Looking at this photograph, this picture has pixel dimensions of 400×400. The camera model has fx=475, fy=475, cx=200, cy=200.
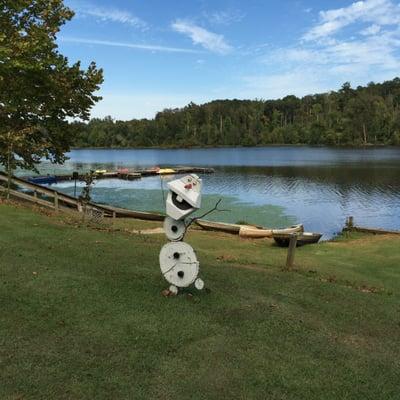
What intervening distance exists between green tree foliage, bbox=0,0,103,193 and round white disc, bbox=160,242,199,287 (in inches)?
679

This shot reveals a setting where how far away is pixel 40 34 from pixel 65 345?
941 inches

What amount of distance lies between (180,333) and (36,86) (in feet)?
84.0

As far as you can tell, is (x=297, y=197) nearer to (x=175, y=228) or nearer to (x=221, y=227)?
(x=221, y=227)

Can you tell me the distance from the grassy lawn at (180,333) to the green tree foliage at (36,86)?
48.9ft

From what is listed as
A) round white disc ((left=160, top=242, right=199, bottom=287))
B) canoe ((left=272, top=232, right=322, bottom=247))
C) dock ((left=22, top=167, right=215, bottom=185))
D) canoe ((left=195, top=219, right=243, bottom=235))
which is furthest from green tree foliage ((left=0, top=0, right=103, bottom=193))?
dock ((left=22, top=167, right=215, bottom=185))

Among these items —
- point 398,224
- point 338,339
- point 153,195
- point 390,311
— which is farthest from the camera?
point 153,195

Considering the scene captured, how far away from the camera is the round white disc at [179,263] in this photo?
31.0ft

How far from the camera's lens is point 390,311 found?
10539 mm

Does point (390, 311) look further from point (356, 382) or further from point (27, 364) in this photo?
point (27, 364)

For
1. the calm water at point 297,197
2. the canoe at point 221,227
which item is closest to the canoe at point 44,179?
the calm water at point 297,197

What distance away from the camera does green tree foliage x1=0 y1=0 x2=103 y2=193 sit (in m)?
25.4

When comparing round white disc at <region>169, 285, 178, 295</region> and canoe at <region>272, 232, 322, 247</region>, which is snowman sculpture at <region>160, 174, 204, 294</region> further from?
canoe at <region>272, 232, 322, 247</region>

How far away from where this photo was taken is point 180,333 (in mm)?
7961

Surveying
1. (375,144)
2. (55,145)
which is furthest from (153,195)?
(375,144)
